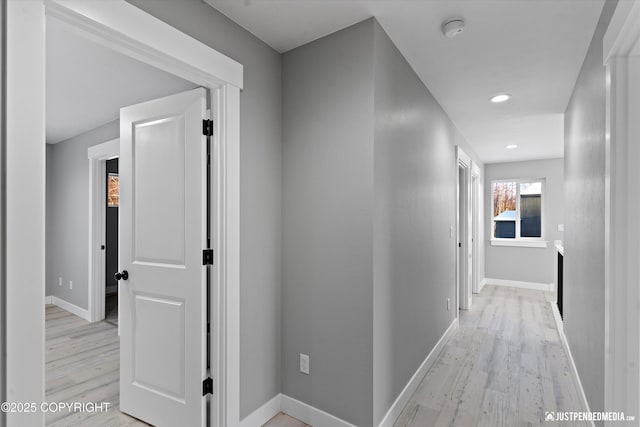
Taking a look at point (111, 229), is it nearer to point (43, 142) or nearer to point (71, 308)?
point (71, 308)

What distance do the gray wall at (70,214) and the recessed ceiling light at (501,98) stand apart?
4.09 m

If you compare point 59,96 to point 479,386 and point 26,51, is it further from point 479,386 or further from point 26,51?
point 479,386

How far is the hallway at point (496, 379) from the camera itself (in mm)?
2182

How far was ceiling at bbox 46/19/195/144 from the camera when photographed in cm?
218

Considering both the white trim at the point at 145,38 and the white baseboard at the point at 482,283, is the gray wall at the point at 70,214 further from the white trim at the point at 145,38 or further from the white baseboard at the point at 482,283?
the white baseboard at the point at 482,283

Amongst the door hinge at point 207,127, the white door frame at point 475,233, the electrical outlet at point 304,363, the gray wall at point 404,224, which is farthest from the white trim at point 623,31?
the white door frame at point 475,233

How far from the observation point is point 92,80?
2662 millimetres

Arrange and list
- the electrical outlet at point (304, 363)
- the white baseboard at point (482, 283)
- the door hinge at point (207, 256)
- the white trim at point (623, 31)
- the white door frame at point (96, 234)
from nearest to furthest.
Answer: the white trim at point (623, 31) → the door hinge at point (207, 256) → the electrical outlet at point (304, 363) → the white door frame at point (96, 234) → the white baseboard at point (482, 283)

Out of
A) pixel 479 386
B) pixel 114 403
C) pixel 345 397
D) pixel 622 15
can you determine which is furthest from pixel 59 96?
pixel 479 386

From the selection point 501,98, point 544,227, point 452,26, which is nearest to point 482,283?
point 544,227

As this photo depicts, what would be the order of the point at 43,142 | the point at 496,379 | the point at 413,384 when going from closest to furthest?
1. the point at 43,142
2. the point at 413,384
3. the point at 496,379

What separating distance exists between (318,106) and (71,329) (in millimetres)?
3970

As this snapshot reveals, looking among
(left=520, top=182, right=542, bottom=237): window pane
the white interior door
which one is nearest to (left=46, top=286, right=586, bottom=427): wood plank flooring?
the white interior door

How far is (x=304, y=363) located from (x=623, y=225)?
1.79 metres
